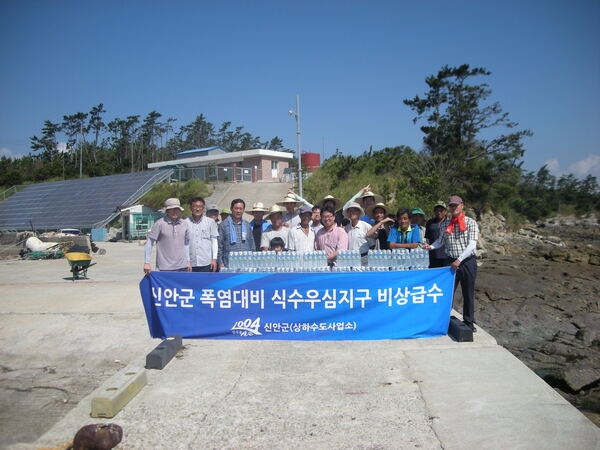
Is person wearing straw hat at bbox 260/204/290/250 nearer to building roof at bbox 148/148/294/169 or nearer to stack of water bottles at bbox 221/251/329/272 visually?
stack of water bottles at bbox 221/251/329/272

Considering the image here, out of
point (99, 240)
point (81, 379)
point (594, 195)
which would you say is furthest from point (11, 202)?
point (594, 195)

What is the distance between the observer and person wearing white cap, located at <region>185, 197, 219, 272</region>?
6552 millimetres

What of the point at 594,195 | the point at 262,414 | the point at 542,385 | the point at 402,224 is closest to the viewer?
the point at 262,414

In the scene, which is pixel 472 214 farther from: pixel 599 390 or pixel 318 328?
pixel 318 328

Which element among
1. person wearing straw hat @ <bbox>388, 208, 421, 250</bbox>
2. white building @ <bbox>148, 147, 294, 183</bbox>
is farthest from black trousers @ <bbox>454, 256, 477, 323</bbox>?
white building @ <bbox>148, 147, 294, 183</bbox>

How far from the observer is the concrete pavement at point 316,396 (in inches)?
132

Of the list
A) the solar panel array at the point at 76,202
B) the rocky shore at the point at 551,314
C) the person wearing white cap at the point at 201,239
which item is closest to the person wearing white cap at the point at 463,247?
the rocky shore at the point at 551,314

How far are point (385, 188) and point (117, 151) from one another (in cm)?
5951

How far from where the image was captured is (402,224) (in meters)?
6.17

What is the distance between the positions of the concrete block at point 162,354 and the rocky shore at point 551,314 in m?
4.91

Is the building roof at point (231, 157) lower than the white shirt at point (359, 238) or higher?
higher

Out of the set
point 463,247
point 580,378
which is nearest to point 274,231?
point 463,247

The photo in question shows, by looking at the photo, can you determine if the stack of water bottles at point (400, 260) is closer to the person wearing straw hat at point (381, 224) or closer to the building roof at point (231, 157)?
the person wearing straw hat at point (381, 224)

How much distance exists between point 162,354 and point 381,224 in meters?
3.47
